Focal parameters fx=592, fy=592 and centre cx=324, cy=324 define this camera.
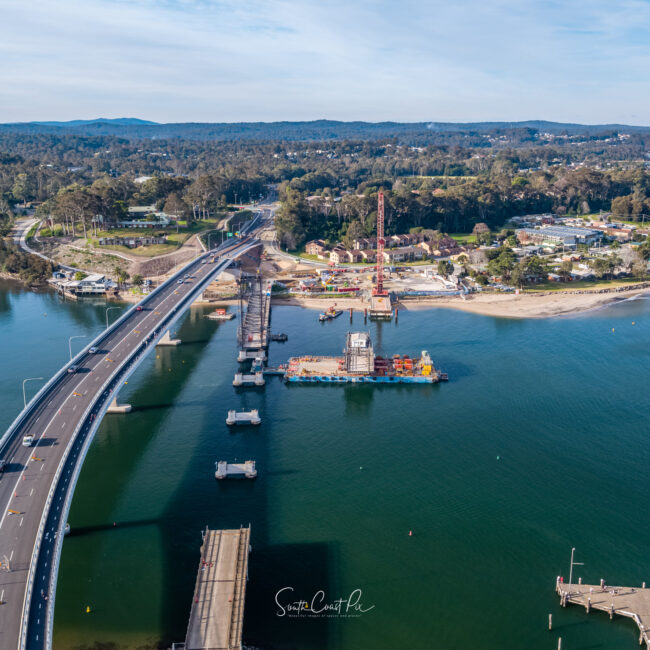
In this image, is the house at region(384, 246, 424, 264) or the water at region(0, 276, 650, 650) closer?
the water at region(0, 276, 650, 650)

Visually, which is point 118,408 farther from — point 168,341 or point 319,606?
point 319,606

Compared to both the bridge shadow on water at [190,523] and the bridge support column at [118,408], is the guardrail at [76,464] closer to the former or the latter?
the bridge shadow on water at [190,523]

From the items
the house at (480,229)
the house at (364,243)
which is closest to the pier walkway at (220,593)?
the house at (364,243)

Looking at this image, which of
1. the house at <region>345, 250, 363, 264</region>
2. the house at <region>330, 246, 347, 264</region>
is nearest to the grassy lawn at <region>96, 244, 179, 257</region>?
the house at <region>330, 246, 347, 264</region>

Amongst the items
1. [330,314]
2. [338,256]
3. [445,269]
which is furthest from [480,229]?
[330,314]

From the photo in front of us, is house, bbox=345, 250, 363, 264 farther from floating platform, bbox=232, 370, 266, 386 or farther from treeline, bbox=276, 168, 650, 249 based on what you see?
floating platform, bbox=232, 370, 266, 386

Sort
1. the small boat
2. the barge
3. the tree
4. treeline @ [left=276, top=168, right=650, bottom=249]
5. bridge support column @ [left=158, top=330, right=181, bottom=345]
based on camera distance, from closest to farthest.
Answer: bridge support column @ [left=158, top=330, right=181, bottom=345]
the barge
the small boat
the tree
treeline @ [left=276, top=168, right=650, bottom=249]

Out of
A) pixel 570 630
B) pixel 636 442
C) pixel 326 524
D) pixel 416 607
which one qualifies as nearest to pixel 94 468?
pixel 326 524
